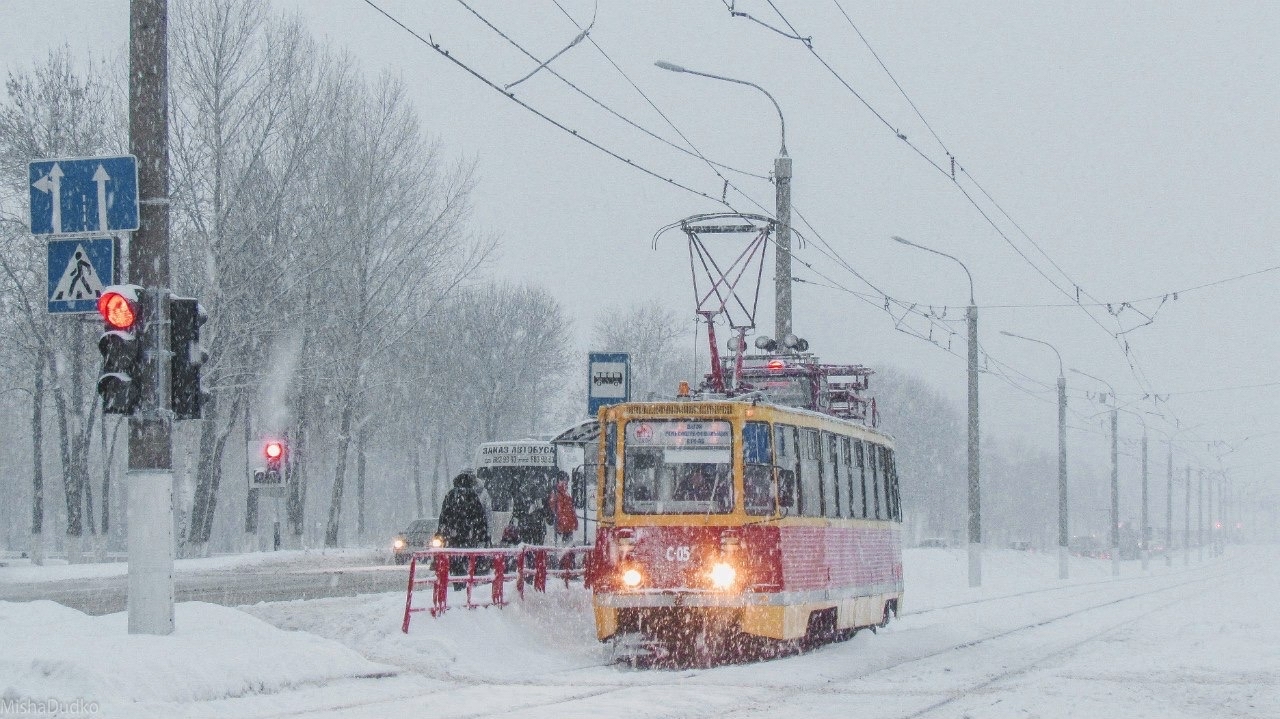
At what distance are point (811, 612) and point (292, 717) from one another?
24.8ft

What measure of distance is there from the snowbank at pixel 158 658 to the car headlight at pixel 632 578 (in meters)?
3.07

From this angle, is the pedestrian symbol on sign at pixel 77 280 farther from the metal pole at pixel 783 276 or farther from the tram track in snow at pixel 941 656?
the metal pole at pixel 783 276

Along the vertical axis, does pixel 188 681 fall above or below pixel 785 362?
below

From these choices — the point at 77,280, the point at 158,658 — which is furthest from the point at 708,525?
the point at 77,280

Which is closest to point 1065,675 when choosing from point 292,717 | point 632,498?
point 632,498

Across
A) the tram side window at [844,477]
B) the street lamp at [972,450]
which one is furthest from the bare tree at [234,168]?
the tram side window at [844,477]

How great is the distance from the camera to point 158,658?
35.5 ft

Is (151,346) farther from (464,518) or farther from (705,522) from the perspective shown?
(464,518)

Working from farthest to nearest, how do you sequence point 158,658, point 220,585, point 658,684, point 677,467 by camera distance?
point 220,585, point 677,467, point 658,684, point 158,658

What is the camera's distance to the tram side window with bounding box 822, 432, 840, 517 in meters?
17.5

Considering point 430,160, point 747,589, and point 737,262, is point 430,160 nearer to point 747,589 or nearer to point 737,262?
point 737,262

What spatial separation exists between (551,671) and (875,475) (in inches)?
275

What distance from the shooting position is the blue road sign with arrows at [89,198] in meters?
12.0

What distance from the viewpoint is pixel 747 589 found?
15375 millimetres
